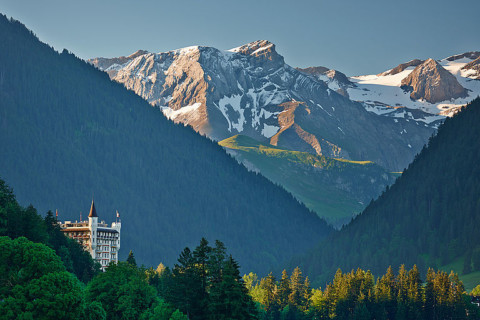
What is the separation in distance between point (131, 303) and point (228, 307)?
56.2 feet

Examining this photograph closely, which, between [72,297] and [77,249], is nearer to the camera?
[72,297]

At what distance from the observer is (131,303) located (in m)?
137

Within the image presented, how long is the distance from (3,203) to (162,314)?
97.1 feet

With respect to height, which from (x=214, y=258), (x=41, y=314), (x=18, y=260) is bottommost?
(x=41, y=314)

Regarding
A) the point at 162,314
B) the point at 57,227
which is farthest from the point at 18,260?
the point at 57,227

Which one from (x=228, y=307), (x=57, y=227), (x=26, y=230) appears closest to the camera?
(x=228, y=307)

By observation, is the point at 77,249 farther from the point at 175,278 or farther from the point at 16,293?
the point at 16,293

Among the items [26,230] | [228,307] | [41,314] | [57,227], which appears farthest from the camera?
[57,227]

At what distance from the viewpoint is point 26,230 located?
5359 inches

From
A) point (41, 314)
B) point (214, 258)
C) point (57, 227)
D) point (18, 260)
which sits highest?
point (57, 227)

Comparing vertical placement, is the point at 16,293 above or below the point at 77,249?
below

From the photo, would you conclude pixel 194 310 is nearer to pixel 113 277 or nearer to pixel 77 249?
pixel 113 277

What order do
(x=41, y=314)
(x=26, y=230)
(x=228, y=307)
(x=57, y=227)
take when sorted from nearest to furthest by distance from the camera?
1. (x=41, y=314)
2. (x=228, y=307)
3. (x=26, y=230)
4. (x=57, y=227)

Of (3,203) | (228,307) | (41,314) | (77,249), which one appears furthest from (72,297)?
(77,249)
